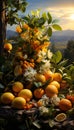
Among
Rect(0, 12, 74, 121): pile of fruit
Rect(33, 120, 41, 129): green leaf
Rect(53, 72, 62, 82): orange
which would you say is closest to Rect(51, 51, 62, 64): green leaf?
Rect(0, 12, 74, 121): pile of fruit

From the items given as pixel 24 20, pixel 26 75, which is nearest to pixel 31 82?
pixel 26 75

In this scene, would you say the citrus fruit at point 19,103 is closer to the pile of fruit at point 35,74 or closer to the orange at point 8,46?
the pile of fruit at point 35,74

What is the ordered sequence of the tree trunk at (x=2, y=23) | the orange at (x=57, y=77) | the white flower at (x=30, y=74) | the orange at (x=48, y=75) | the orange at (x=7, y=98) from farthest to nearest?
the tree trunk at (x=2, y=23) → the orange at (x=57, y=77) → the orange at (x=48, y=75) → the white flower at (x=30, y=74) → the orange at (x=7, y=98)

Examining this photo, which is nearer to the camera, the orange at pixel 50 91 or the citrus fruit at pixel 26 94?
the citrus fruit at pixel 26 94

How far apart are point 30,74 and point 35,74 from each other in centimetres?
11

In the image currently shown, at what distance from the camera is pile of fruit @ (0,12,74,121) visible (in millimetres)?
4629

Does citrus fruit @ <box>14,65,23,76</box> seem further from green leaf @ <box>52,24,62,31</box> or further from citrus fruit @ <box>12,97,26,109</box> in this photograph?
green leaf @ <box>52,24,62,31</box>

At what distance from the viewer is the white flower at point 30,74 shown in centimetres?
487

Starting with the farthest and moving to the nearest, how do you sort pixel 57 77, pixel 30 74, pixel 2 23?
pixel 2 23, pixel 57 77, pixel 30 74

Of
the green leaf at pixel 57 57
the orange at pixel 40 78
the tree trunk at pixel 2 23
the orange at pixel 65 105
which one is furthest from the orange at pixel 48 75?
the tree trunk at pixel 2 23

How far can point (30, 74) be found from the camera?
487 cm

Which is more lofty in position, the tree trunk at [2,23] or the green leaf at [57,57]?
the tree trunk at [2,23]

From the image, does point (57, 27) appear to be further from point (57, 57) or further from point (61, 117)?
point (61, 117)

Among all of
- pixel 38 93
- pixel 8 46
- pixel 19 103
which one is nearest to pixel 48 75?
pixel 38 93
